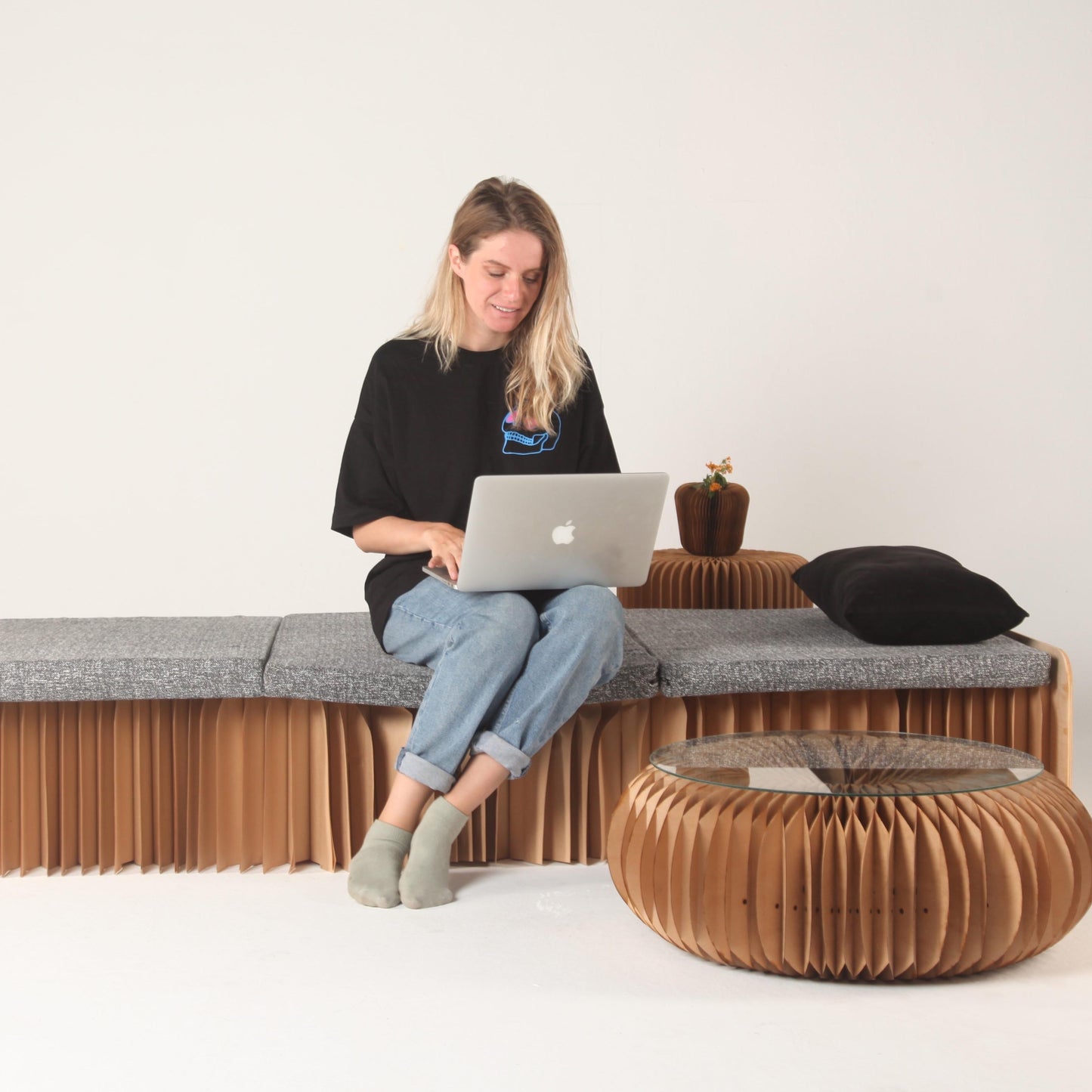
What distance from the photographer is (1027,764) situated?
1.96 m

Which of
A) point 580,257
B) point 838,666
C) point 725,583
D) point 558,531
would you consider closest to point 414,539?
point 558,531

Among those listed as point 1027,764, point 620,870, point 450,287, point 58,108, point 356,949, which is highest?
point 58,108

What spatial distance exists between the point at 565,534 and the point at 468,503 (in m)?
0.33

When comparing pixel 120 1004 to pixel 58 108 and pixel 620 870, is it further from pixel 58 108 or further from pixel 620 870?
pixel 58 108

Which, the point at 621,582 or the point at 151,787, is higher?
the point at 621,582

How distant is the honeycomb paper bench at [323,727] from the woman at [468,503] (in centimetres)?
14

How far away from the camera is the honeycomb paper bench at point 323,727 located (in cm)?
230

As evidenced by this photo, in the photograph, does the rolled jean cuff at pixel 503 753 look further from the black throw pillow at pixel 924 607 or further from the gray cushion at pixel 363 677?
the black throw pillow at pixel 924 607

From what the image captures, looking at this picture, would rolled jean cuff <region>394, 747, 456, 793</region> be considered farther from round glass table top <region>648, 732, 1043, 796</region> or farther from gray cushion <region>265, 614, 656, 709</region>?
round glass table top <region>648, 732, 1043, 796</region>

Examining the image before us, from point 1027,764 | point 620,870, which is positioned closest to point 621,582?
point 620,870

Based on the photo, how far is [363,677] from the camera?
230 cm

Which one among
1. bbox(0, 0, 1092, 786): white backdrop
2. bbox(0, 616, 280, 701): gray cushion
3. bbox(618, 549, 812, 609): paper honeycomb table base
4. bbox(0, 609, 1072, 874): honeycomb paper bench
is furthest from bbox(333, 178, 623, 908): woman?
bbox(0, 0, 1092, 786): white backdrop

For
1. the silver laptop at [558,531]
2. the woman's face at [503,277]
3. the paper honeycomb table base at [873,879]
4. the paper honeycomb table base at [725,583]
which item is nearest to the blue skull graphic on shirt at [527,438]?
the woman's face at [503,277]

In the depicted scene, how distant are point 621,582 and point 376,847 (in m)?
0.61
